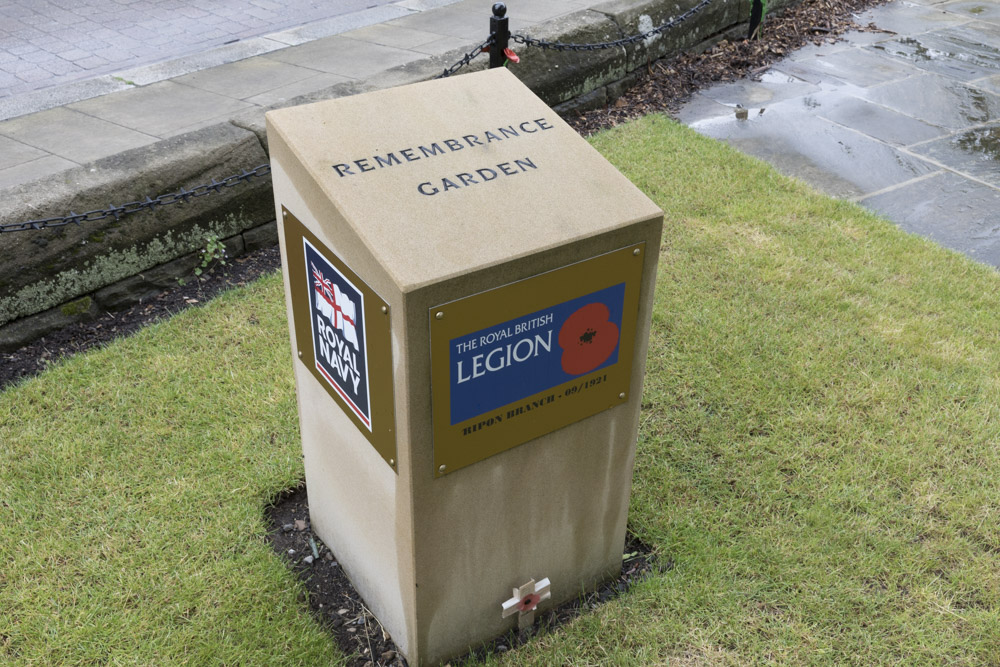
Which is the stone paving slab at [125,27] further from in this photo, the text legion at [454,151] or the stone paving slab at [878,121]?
the text legion at [454,151]

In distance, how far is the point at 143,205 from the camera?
4051 mm

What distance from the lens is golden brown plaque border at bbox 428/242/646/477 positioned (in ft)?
6.63

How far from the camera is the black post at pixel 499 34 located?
194 inches

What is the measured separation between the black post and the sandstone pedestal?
8.13ft

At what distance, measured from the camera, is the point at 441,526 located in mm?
2295

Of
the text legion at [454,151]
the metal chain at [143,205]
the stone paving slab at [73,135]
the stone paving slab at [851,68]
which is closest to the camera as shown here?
the text legion at [454,151]


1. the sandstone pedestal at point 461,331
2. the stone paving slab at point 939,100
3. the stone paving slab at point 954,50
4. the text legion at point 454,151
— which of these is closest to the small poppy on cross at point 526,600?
the sandstone pedestal at point 461,331

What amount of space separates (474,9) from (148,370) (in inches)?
203

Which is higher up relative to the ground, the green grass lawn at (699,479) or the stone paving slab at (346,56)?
the stone paving slab at (346,56)

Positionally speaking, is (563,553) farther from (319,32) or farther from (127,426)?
(319,32)

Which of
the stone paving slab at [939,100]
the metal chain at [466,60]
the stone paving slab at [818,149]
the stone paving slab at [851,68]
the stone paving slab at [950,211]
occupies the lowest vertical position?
the stone paving slab at [950,211]

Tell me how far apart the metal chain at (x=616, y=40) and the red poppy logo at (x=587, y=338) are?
11.8ft

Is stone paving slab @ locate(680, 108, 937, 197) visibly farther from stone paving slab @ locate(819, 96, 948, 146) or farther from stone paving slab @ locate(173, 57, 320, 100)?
stone paving slab @ locate(173, 57, 320, 100)

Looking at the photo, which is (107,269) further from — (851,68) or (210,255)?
(851,68)
